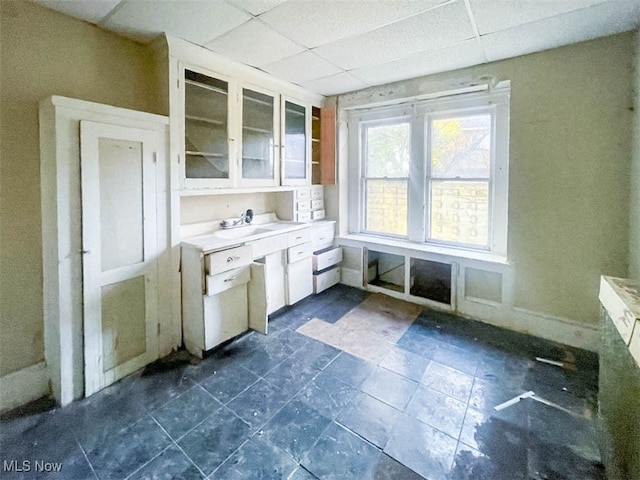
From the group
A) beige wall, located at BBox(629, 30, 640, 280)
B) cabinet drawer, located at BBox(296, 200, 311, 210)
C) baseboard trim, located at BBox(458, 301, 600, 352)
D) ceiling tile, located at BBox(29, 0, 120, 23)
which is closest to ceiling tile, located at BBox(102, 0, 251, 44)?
ceiling tile, located at BBox(29, 0, 120, 23)

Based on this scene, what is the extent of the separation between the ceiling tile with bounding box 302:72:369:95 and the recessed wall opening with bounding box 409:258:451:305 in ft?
6.81

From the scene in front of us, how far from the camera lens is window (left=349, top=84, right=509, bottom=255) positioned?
3164 millimetres

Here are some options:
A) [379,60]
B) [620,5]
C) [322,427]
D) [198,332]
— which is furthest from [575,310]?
[198,332]

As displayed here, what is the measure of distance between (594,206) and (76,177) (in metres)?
3.71

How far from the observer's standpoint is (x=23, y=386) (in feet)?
6.56

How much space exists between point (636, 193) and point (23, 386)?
4.32m

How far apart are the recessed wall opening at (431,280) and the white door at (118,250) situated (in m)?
2.69

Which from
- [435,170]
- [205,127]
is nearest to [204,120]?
[205,127]

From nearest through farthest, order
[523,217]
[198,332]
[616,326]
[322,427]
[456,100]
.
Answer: [616,326] < [322,427] < [198,332] < [523,217] < [456,100]

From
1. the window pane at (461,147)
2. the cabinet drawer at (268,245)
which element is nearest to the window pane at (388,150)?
the window pane at (461,147)

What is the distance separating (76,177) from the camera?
1.95 metres

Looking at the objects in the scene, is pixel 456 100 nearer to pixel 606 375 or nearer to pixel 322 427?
pixel 606 375

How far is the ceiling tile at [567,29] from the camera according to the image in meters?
2.02

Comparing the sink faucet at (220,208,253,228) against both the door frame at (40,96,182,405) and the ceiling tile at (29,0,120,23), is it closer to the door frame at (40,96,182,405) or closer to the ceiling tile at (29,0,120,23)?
the door frame at (40,96,182,405)
